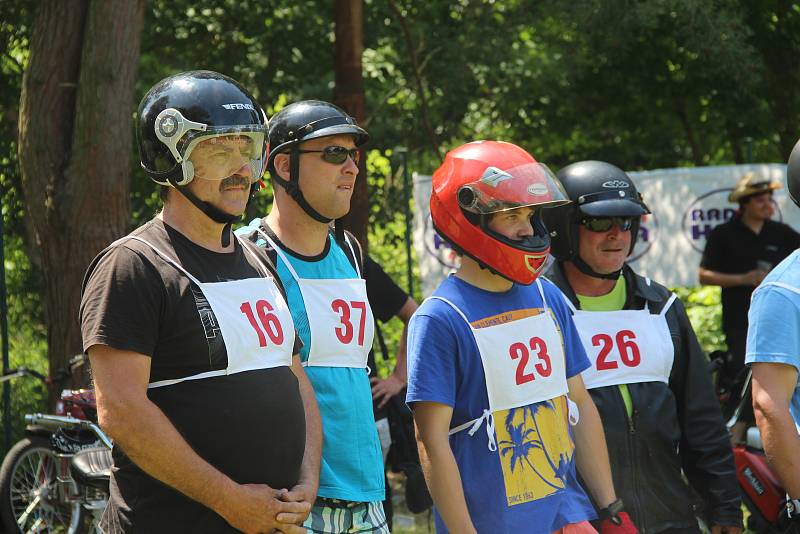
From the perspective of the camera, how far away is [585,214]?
458 cm

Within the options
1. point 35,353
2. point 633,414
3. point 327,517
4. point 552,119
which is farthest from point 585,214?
point 552,119

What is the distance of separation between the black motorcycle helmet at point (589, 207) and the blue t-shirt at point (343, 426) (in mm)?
1053

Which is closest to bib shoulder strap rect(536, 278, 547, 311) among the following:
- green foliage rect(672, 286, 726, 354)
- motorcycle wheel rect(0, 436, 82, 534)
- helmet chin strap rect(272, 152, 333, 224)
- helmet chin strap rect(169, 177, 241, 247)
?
helmet chin strap rect(272, 152, 333, 224)

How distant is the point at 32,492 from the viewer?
23.1 feet

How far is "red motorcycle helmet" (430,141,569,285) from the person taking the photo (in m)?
3.76

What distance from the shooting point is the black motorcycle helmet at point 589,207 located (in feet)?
15.0

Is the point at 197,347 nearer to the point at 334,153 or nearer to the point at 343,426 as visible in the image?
the point at 343,426

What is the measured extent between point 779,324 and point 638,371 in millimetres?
717

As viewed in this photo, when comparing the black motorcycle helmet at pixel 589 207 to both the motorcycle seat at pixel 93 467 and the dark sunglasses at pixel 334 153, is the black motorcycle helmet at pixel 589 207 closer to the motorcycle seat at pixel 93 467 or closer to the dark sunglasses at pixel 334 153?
the dark sunglasses at pixel 334 153

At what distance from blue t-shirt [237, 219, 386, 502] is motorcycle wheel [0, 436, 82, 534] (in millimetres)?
3479

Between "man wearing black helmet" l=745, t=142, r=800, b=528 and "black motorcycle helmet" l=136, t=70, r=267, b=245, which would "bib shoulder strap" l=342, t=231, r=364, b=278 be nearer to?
"black motorcycle helmet" l=136, t=70, r=267, b=245

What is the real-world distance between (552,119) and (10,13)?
24.4 ft

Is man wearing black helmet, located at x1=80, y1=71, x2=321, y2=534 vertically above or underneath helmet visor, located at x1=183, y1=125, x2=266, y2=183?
underneath

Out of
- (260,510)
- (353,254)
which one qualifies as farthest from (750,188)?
(260,510)
